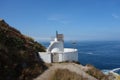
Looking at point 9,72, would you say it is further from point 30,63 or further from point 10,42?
point 10,42

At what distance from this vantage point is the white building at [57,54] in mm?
27984

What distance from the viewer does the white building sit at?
28.0 metres

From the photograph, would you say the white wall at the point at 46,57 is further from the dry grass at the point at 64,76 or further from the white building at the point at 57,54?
the dry grass at the point at 64,76

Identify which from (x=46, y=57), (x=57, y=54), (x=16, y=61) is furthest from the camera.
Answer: (x=57, y=54)

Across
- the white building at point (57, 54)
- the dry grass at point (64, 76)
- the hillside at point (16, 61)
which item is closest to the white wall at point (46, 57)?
the white building at point (57, 54)

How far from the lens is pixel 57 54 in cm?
2856

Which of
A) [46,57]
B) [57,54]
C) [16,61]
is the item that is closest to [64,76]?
[16,61]

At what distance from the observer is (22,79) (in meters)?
20.0

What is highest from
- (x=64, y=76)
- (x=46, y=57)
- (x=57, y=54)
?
(x=57, y=54)

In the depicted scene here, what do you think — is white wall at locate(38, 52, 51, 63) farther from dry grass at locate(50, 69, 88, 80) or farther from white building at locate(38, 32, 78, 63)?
dry grass at locate(50, 69, 88, 80)

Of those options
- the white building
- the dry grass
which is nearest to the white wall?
the white building

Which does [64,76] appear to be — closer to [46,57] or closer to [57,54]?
[46,57]

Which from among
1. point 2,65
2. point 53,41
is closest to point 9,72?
point 2,65

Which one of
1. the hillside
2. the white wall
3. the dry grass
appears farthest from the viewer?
the white wall
